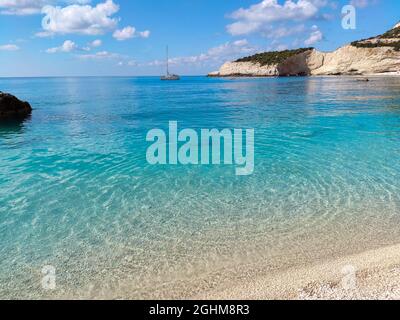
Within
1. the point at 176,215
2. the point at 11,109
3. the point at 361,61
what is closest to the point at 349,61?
the point at 361,61

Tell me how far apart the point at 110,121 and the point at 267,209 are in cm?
2471

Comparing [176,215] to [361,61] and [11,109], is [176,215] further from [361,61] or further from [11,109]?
[361,61]

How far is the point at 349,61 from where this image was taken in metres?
157

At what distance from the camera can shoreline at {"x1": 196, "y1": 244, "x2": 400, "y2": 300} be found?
6.23 meters

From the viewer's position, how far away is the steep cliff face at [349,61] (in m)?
141

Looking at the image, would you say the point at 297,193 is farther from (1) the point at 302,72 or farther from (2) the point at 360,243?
(1) the point at 302,72

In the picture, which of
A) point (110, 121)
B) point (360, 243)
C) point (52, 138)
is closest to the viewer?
point (360, 243)

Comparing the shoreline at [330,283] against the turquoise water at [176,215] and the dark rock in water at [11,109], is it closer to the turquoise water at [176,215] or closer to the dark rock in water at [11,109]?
the turquoise water at [176,215]

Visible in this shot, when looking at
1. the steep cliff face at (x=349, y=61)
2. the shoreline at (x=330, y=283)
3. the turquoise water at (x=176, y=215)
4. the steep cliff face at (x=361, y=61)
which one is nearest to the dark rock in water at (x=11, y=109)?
the turquoise water at (x=176, y=215)

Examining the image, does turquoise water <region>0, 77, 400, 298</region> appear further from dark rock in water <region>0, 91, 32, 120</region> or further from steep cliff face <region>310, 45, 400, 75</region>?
steep cliff face <region>310, 45, 400, 75</region>

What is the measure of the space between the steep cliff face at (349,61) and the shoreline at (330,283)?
150m

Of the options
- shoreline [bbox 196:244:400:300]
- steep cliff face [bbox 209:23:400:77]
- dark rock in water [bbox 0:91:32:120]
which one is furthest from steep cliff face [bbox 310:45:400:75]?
shoreline [bbox 196:244:400:300]

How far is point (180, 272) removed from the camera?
750cm
